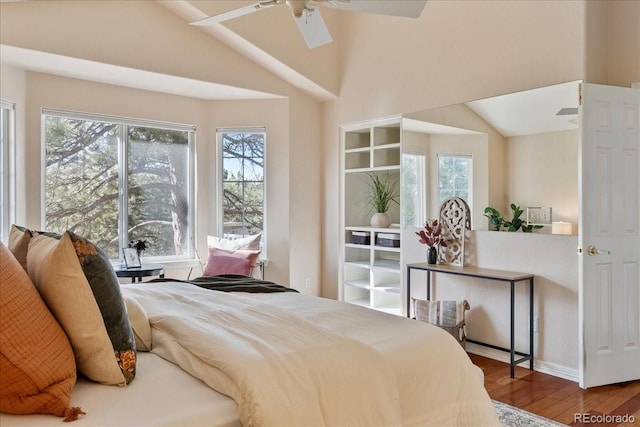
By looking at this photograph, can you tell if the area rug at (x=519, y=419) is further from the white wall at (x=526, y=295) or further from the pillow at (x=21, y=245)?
the pillow at (x=21, y=245)

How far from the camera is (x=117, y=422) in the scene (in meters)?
1.20

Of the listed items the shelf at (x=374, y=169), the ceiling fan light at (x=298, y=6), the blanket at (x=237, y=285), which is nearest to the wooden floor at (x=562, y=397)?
the blanket at (x=237, y=285)

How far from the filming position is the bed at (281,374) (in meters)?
1.29

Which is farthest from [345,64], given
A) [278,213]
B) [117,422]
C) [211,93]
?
[117,422]

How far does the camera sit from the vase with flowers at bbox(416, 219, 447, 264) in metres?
4.00

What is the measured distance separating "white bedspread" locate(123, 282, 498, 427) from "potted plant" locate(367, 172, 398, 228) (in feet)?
8.76

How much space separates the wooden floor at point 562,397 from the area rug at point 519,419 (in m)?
0.08

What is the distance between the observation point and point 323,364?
4.87 feet

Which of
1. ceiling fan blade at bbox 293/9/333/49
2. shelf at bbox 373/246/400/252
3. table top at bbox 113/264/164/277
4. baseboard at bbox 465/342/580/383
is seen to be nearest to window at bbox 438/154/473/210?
shelf at bbox 373/246/400/252

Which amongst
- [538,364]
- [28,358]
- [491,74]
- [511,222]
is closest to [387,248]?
[511,222]

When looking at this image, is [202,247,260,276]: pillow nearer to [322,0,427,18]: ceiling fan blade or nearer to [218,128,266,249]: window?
[218,128,266,249]: window

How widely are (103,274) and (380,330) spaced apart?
109 cm

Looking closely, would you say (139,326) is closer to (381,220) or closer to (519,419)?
(519,419)

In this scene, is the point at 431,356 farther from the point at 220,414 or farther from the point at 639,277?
the point at 639,277
